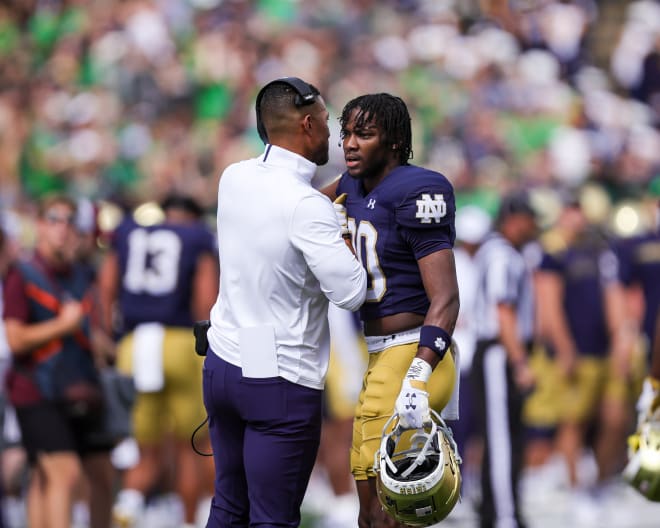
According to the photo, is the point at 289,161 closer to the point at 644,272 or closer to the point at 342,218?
the point at 342,218

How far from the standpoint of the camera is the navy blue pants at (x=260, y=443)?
4.89 metres

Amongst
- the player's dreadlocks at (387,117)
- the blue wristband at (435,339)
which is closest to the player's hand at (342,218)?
the player's dreadlocks at (387,117)

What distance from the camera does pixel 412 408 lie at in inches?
178

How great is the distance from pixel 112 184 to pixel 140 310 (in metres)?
6.70

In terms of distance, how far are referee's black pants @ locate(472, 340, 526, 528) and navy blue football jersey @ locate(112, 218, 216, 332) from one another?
1918 mm

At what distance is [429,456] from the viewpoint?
15.3 feet

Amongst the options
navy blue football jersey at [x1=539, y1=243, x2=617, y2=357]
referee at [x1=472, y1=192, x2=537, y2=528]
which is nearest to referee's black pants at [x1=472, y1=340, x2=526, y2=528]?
referee at [x1=472, y1=192, x2=537, y2=528]

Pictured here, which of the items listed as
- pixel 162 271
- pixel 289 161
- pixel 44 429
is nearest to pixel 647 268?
pixel 162 271

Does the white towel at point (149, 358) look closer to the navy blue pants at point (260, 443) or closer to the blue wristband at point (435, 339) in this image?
the navy blue pants at point (260, 443)

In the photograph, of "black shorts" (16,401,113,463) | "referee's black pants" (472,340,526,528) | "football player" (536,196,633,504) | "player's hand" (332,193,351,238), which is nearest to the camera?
"player's hand" (332,193,351,238)

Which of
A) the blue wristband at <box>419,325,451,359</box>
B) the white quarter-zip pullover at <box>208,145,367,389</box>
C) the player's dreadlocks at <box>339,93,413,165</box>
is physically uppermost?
the player's dreadlocks at <box>339,93,413,165</box>

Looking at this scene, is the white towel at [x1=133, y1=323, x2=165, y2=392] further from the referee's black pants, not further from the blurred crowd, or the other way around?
the blurred crowd

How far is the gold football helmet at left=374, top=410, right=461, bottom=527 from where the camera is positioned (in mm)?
4539

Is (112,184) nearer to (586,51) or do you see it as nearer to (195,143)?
(195,143)
